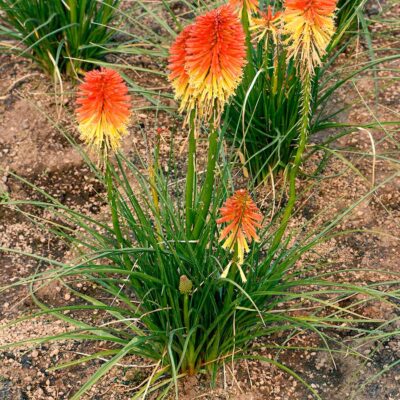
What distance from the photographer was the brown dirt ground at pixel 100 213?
3127 mm

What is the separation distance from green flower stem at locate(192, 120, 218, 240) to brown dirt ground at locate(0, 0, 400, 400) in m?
0.43

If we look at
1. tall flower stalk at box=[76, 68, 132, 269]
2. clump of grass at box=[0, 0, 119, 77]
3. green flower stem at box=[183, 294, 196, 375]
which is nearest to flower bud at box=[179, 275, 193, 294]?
green flower stem at box=[183, 294, 196, 375]

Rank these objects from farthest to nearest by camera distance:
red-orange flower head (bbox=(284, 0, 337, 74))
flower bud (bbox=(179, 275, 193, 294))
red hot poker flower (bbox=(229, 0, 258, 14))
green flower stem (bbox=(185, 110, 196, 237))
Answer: red hot poker flower (bbox=(229, 0, 258, 14)), flower bud (bbox=(179, 275, 193, 294)), green flower stem (bbox=(185, 110, 196, 237)), red-orange flower head (bbox=(284, 0, 337, 74))

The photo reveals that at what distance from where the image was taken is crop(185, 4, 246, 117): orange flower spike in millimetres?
2232

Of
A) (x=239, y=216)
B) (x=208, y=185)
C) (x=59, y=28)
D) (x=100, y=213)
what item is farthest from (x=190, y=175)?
(x=59, y=28)

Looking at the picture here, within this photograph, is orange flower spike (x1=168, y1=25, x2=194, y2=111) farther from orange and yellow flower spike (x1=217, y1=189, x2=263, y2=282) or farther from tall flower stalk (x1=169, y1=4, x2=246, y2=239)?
orange and yellow flower spike (x1=217, y1=189, x2=263, y2=282)

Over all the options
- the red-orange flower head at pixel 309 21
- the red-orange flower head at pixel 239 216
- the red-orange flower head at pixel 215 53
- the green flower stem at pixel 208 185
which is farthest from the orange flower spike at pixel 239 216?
the red-orange flower head at pixel 309 21

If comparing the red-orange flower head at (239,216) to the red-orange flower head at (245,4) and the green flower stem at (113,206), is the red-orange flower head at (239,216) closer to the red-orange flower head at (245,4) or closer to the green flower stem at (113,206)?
the green flower stem at (113,206)

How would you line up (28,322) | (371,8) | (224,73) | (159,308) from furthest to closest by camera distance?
(371,8), (28,322), (159,308), (224,73)

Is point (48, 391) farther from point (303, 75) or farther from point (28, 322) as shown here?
point (303, 75)

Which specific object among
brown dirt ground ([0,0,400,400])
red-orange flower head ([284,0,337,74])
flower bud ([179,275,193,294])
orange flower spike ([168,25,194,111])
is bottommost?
brown dirt ground ([0,0,400,400])

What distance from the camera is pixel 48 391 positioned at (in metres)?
3.13

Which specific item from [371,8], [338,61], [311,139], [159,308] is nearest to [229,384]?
[159,308]

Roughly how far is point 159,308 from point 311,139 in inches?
63.9
